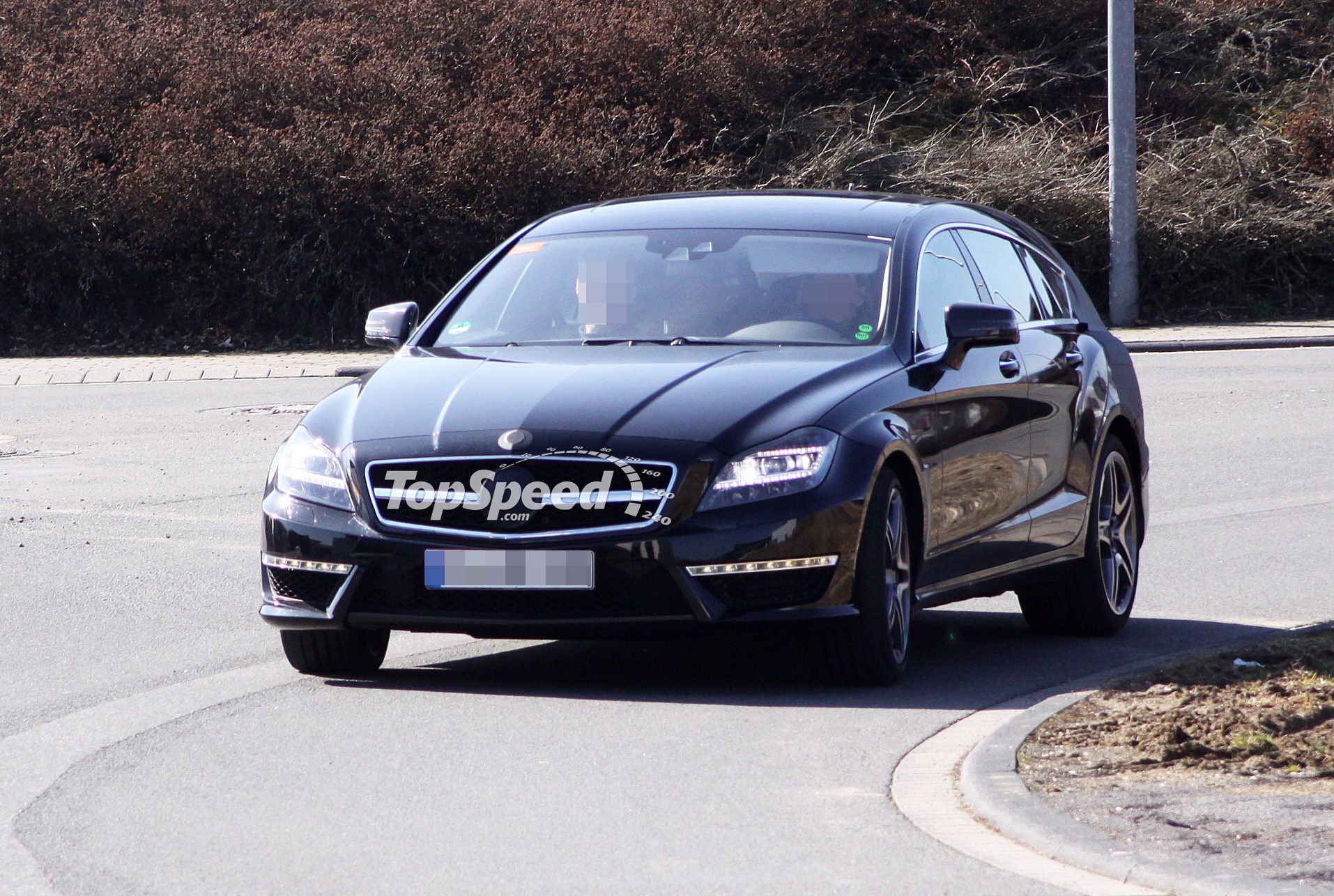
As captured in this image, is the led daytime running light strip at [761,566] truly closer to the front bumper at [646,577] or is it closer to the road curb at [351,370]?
the front bumper at [646,577]

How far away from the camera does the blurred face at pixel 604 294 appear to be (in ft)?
24.1

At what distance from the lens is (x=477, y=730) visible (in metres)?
6.07

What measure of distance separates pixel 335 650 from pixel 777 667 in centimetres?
152

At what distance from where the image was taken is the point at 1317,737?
558 centimetres

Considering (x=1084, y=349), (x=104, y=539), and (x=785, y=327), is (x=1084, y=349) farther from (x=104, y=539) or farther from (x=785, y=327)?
(x=104, y=539)

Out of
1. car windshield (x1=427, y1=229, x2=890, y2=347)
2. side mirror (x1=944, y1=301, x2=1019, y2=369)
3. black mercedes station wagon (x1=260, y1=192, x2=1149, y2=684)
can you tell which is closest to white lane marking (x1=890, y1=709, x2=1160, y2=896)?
black mercedes station wagon (x1=260, y1=192, x2=1149, y2=684)

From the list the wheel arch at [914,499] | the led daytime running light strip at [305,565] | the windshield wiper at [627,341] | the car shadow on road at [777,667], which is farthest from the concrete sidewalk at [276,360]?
the wheel arch at [914,499]

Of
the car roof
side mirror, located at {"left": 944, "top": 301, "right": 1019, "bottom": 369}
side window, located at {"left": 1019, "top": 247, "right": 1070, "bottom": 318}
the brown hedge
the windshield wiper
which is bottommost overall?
the brown hedge

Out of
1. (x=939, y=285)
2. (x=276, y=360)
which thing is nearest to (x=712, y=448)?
(x=939, y=285)

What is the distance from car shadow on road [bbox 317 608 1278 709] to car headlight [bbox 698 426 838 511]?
1.47 feet

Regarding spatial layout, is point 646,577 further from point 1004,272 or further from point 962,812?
point 1004,272

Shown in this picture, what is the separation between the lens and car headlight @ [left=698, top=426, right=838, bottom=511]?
6.25m

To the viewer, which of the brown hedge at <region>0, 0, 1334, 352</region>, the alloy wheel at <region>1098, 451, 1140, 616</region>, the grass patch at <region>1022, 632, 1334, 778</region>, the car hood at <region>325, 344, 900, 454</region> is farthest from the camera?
the brown hedge at <region>0, 0, 1334, 352</region>

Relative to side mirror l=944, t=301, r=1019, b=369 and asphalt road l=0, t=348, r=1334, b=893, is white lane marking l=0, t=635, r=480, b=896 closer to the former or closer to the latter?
asphalt road l=0, t=348, r=1334, b=893
